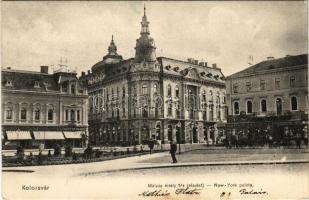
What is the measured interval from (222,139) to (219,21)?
313 cm

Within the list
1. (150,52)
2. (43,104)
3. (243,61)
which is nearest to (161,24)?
(150,52)

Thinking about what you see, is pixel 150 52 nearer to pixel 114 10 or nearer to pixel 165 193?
pixel 114 10

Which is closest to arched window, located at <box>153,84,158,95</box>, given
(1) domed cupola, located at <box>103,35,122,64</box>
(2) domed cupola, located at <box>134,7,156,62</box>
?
(2) domed cupola, located at <box>134,7,156,62</box>

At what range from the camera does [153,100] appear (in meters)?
10.8

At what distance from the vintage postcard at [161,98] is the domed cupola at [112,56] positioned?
0.03 m

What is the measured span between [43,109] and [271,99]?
19.1 feet

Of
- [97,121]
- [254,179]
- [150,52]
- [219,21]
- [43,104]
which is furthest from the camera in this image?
[43,104]

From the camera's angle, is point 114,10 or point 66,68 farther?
point 66,68

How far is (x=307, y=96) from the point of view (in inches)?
366

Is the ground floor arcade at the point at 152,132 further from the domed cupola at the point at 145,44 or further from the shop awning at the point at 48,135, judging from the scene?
the domed cupola at the point at 145,44

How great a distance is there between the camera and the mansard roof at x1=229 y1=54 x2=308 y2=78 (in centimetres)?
924

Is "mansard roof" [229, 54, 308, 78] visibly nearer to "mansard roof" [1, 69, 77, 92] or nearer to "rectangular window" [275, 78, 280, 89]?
"rectangular window" [275, 78, 280, 89]
